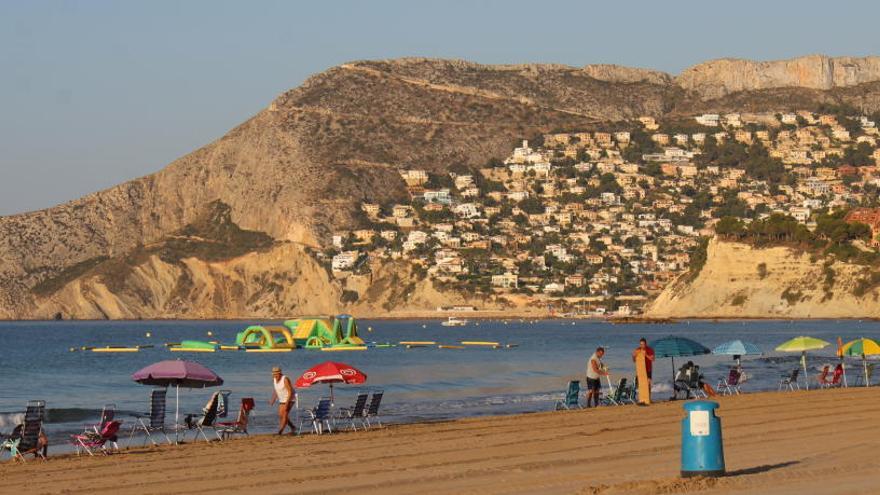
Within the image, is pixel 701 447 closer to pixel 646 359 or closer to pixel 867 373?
pixel 646 359

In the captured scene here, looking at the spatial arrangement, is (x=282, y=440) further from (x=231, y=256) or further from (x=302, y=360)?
(x=231, y=256)

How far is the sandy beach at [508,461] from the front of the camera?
1784cm

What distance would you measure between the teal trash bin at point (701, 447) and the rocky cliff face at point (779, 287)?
125824 mm

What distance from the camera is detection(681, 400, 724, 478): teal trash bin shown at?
54.6 feet

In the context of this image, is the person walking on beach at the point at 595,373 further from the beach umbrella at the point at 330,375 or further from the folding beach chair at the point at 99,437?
the folding beach chair at the point at 99,437

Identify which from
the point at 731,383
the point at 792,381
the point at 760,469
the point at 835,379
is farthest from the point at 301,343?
the point at 760,469

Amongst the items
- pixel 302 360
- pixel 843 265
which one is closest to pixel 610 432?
pixel 302 360

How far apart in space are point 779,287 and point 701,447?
13127cm

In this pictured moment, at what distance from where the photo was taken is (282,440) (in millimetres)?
25953

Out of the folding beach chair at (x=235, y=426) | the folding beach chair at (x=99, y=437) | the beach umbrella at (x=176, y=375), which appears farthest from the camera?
the beach umbrella at (x=176, y=375)

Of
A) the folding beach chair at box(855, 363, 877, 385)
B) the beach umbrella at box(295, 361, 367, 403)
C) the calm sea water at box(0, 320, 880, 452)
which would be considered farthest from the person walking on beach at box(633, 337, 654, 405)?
the folding beach chair at box(855, 363, 877, 385)

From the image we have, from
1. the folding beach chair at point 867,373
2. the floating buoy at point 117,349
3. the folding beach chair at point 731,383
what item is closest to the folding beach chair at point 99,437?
the folding beach chair at point 731,383

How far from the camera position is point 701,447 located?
55.5ft

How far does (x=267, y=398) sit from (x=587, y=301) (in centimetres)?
15556
